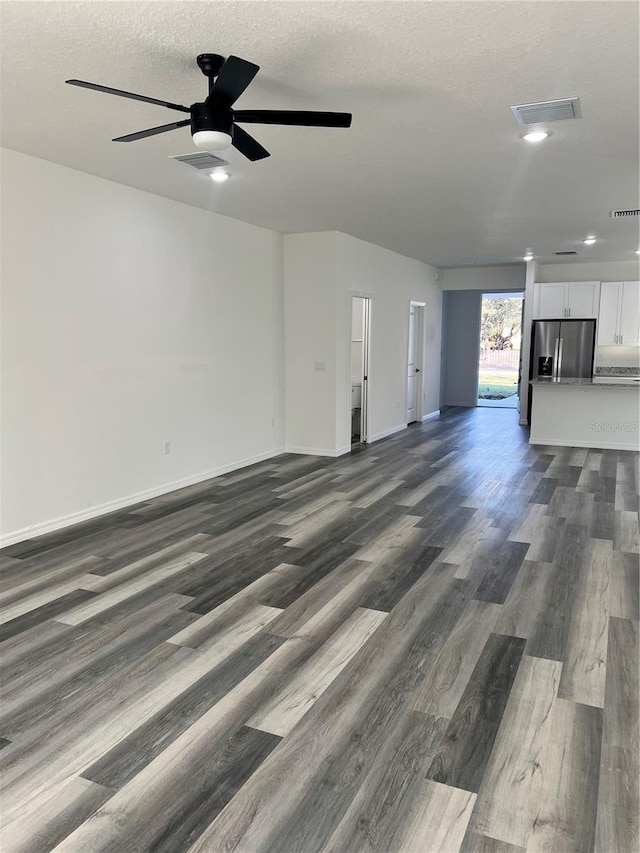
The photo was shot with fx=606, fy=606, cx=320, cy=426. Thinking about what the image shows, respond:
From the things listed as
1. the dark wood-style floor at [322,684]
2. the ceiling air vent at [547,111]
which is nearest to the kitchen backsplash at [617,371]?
Result: the dark wood-style floor at [322,684]

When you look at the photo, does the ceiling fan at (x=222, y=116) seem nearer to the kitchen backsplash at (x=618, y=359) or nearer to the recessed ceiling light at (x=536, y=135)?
the recessed ceiling light at (x=536, y=135)

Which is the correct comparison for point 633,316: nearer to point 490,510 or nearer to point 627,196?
point 627,196

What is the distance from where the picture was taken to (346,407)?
7918 millimetres

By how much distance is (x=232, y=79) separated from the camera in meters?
2.41

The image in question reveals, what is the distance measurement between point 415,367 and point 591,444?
3275 millimetres

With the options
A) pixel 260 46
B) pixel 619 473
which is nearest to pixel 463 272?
pixel 619 473

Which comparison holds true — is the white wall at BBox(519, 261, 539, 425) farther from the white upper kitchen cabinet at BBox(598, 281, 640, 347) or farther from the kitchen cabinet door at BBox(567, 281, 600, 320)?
the white upper kitchen cabinet at BBox(598, 281, 640, 347)

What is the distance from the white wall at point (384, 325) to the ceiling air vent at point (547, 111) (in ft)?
13.3

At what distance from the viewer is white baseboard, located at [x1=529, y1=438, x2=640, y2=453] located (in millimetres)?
8219

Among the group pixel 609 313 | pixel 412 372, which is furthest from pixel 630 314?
pixel 412 372

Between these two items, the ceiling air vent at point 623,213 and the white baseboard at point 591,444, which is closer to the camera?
the ceiling air vent at point 623,213

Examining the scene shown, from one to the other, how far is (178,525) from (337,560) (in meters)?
1.46

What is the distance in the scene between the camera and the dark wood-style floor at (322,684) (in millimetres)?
1902

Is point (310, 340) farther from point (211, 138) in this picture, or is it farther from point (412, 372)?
point (211, 138)
